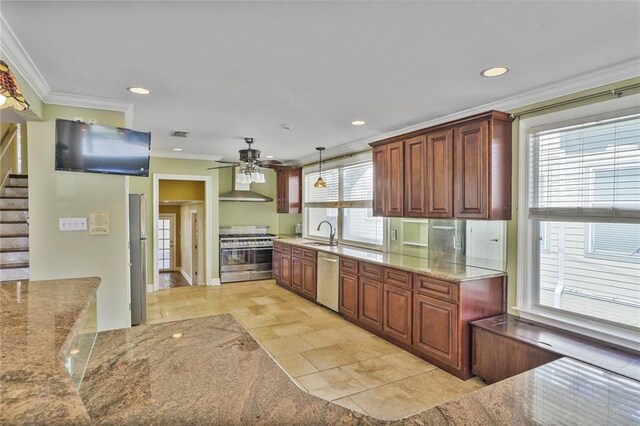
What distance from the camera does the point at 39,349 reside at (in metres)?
1.06

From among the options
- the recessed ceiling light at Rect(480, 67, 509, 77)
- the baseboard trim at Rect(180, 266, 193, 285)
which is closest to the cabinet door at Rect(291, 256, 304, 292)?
the baseboard trim at Rect(180, 266, 193, 285)

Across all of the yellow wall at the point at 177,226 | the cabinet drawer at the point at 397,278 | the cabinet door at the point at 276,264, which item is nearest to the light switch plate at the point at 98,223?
the cabinet drawer at the point at 397,278

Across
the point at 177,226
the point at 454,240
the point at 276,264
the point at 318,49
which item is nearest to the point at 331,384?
the point at 454,240

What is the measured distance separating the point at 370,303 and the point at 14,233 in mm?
4860

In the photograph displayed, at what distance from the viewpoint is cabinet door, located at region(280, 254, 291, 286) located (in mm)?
6334

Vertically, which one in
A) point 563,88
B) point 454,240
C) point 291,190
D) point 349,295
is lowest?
point 349,295

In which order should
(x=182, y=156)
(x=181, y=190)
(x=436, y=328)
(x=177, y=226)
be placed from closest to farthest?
(x=436, y=328) → (x=182, y=156) → (x=181, y=190) → (x=177, y=226)

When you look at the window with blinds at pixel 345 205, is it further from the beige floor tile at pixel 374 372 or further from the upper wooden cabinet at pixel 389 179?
the beige floor tile at pixel 374 372

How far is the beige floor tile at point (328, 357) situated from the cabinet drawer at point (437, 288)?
1001 mm

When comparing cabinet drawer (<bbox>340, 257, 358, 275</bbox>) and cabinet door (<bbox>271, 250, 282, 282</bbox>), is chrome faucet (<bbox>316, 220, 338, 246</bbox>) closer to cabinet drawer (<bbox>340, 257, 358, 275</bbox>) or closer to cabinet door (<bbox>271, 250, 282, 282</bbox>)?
cabinet door (<bbox>271, 250, 282, 282</bbox>)

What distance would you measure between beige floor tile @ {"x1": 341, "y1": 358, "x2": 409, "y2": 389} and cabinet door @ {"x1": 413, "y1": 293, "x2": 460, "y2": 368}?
38 centimetres

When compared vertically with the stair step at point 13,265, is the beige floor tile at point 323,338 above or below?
below

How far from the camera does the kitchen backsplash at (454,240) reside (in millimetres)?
3409

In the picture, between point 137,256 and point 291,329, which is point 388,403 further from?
point 137,256
